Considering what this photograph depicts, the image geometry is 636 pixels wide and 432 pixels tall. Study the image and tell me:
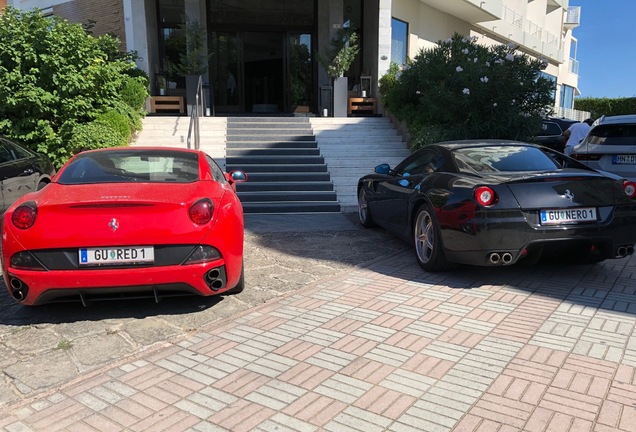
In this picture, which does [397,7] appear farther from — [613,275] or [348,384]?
[348,384]

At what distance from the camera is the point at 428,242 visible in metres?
5.31

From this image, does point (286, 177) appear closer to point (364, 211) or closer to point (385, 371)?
point (364, 211)

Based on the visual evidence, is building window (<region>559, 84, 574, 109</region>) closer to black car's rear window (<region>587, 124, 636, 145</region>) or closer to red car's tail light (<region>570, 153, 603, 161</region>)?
black car's rear window (<region>587, 124, 636, 145</region>)

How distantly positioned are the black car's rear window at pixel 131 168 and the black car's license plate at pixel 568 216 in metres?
3.18

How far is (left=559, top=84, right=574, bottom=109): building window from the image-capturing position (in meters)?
39.2

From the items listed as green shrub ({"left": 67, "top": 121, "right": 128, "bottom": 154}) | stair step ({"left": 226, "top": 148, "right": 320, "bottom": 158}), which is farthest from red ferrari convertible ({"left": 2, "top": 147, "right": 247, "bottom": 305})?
stair step ({"left": 226, "top": 148, "right": 320, "bottom": 158})

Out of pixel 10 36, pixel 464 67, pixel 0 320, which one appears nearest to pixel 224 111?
pixel 10 36

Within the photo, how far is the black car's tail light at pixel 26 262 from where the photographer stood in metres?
3.72

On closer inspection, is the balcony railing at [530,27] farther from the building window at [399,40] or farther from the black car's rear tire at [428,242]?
the black car's rear tire at [428,242]

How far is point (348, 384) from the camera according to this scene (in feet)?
9.82

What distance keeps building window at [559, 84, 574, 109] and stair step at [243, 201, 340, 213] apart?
3534 centimetres

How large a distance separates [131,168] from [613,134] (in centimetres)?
808

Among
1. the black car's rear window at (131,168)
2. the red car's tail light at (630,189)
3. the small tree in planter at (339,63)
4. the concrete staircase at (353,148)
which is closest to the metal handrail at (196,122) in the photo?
the concrete staircase at (353,148)

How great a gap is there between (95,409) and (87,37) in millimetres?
9935
